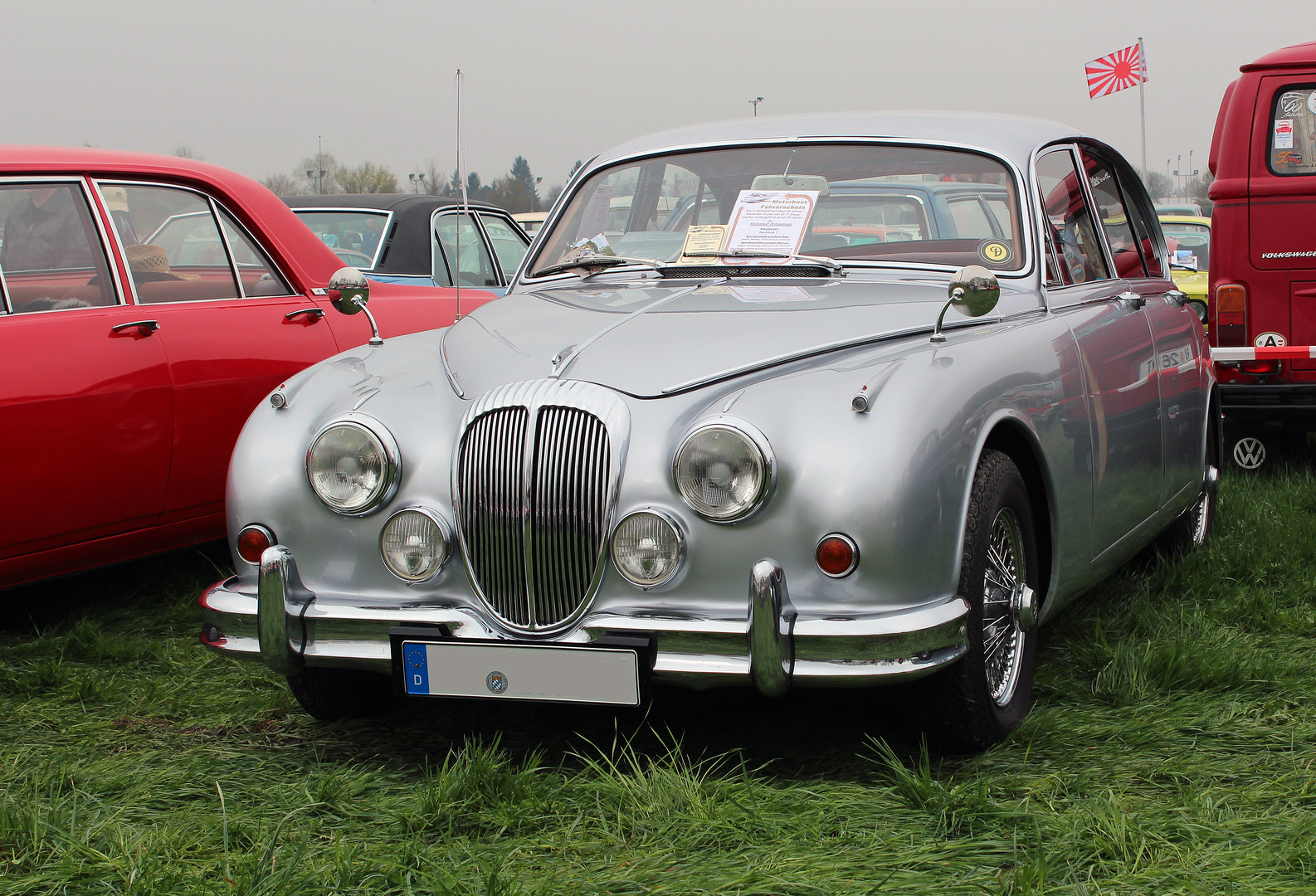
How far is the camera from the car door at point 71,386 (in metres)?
3.81

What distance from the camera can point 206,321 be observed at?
4.44 m

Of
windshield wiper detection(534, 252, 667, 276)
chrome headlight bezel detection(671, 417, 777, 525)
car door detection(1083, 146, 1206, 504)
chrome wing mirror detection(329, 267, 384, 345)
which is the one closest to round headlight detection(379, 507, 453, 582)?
chrome headlight bezel detection(671, 417, 777, 525)

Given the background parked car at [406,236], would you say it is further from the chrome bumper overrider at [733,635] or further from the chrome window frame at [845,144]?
the chrome bumper overrider at [733,635]

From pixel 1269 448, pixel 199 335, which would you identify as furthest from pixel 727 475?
pixel 1269 448

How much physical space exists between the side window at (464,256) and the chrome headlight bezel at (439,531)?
526cm

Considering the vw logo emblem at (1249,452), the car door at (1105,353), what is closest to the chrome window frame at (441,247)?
the vw logo emblem at (1249,452)

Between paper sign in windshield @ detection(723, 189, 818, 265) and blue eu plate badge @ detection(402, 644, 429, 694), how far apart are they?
1.51 metres

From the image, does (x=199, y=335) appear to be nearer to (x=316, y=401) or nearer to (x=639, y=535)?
(x=316, y=401)

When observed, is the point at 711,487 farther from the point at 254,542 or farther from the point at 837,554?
the point at 254,542

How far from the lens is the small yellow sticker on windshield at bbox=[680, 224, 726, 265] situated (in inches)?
150

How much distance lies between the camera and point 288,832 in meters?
2.62

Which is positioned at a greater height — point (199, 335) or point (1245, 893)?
point (199, 335)

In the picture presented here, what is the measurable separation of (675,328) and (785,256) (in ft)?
2.40

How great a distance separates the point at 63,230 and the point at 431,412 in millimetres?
1918
